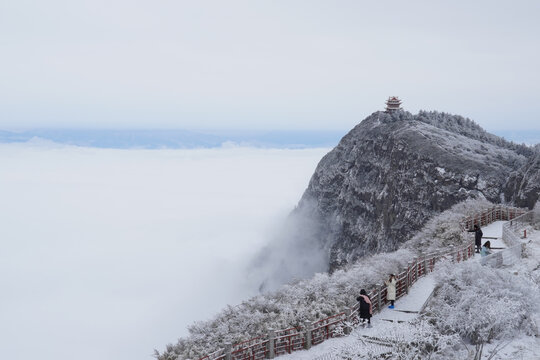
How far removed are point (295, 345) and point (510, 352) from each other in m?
6.67

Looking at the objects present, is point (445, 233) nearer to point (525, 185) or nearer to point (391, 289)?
point (391, 289)

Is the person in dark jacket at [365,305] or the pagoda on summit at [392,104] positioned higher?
the pagoda on summit at [392,104]

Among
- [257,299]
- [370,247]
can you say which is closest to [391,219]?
[370,247]

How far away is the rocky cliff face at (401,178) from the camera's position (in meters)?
46.2

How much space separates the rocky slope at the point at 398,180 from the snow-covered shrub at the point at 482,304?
26.9 m

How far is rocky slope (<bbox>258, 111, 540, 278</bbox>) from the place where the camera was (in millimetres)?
46281

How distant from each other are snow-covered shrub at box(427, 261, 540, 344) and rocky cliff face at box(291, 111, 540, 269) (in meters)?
27.1

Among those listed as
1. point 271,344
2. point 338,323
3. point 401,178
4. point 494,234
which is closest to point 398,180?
point 401,178

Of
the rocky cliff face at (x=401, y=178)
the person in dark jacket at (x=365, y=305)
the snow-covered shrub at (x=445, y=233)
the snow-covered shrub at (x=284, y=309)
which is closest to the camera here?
the person in dark jacket at (x=365, y=305)

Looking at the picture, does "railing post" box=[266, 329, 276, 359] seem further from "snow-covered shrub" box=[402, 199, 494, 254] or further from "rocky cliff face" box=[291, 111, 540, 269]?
"rocky cliff face" box=[291, 111, 540, 269]

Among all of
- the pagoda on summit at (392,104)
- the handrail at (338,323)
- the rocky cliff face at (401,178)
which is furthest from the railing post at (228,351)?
the pagoda on summit at (392,104)

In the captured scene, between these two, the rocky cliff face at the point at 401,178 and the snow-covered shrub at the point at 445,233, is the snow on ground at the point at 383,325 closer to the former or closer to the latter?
the snow-covered shrub at the point at 445,233

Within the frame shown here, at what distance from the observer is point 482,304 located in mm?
13859

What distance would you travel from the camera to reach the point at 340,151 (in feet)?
244
